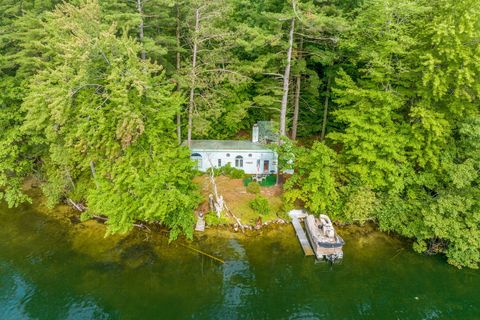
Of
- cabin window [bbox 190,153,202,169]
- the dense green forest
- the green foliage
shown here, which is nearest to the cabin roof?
cabin window [bbox 190,153,202,169]

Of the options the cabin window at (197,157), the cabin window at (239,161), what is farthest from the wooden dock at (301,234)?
the cabin window at (197,157)

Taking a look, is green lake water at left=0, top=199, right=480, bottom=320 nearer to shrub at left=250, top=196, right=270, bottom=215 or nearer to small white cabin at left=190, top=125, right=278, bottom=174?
shrub at left=250, top=196, right=270, bottom=215

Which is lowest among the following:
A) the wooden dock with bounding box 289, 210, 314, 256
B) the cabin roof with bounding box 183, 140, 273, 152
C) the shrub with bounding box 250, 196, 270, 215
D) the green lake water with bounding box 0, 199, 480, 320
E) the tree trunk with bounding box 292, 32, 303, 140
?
the green lake water with bounding box 0, 199, 480, 320

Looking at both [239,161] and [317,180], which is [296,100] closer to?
[239,161]

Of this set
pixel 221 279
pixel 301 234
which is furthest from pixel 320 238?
pixel 221 279

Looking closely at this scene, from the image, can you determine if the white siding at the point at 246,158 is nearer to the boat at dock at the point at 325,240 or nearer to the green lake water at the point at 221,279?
the green lake water at the point at 221,279

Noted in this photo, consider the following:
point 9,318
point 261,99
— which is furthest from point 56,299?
point 261,99

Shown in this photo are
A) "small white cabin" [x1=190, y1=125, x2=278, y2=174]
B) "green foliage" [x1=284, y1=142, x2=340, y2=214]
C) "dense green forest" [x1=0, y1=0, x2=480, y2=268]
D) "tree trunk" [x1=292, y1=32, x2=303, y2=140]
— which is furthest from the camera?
"small white cabin" [x1=190, y1=125, x2=278, y2=174]

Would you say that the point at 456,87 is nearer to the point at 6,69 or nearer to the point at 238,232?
the point at 238,232
